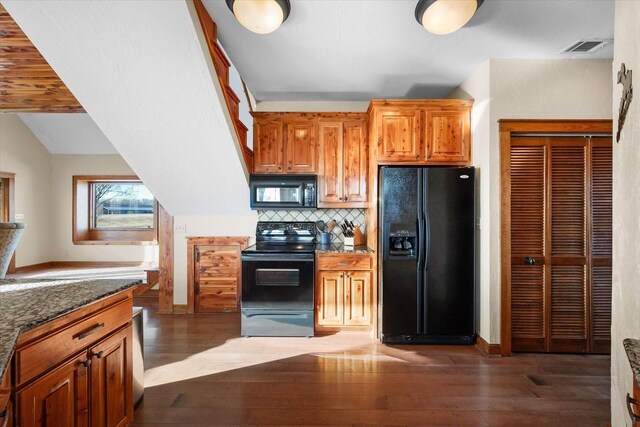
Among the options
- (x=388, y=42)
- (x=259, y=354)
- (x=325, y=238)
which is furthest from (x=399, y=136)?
(x=259, y=354)

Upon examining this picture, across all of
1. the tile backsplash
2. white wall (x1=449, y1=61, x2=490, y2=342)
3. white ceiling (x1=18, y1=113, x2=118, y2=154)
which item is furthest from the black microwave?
white ceiling (x1=18, y1=113, x2=118, y2=154)

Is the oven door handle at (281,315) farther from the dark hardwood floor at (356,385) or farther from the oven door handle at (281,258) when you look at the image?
the oven door handle at (281,258)

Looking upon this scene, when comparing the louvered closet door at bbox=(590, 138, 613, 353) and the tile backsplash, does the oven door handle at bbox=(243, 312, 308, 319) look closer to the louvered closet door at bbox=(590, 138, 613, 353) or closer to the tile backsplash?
the tile backsplash

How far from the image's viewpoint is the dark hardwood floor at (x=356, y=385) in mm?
2016

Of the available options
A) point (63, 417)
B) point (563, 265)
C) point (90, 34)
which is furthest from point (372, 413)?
point (90, 34)

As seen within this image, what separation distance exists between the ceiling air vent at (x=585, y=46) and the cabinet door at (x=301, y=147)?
2.37m

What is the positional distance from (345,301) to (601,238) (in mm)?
2364

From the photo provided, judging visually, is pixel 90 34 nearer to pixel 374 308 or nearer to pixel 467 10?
pixel 467 10

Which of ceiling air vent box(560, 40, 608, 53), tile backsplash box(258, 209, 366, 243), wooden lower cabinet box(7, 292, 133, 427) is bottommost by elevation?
wooden lower cabinet box(7, 292, 133, 427)

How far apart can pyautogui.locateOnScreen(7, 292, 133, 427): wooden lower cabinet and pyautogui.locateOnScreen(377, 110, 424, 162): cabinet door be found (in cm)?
253

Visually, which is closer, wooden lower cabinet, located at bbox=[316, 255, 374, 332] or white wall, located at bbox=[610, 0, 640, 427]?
white wall, located at bbox=[610, 0, 640, 427]

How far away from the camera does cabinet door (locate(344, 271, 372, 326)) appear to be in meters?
3.34

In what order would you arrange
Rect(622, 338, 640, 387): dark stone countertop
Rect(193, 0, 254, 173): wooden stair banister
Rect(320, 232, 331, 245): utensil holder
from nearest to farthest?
Rect(622, 338, 640, 387): dark stone countertop → Rect(193, 0, 254, 173): wooden stair banister → Rect(320, 232, 331, 245): utensil holder

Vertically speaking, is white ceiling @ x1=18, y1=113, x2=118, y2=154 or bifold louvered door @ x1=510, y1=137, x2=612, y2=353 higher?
white ceiling @ x1=18, y1=113, x2=118, y2=154
